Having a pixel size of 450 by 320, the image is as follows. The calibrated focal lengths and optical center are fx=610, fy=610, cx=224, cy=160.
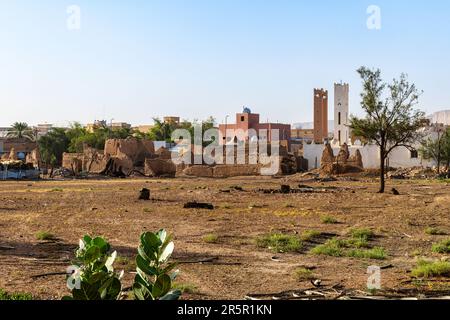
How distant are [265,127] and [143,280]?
88.7m

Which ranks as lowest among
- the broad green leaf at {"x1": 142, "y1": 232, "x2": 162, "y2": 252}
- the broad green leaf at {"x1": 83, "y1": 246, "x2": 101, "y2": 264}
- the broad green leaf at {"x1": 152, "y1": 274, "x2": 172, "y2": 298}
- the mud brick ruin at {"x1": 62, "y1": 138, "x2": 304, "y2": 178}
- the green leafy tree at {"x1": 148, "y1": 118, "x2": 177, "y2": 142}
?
the mud brick ruin at {"x1": 62, "y1": 138, "x2": 304, "y2": 178}

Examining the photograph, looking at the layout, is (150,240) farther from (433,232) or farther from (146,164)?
(146,164)

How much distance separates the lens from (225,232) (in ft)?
49.1

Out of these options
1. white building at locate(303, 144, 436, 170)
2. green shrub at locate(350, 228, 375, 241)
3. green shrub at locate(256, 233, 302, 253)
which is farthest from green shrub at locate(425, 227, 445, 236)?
white building at locate(303, 144, 436, 170)

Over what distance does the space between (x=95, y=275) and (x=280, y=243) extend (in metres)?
9.04

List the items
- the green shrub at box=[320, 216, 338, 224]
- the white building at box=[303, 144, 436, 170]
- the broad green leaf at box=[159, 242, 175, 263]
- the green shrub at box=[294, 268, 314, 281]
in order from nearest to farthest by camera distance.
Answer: the broad green leaf at box=[159, 242, 175, 263] < the green shrub at box=[294, 268, 314, 281] < the green shrub at box=[320, 216, 338, 224] < the white building at box=[303, 144, 436, 170]

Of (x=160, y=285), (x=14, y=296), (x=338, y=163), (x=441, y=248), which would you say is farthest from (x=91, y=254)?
(x=338, y=163)

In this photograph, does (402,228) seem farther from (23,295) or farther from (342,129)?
(342,129)

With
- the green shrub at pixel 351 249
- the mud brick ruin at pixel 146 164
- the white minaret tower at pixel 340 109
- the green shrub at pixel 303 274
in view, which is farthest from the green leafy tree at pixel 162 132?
the green shrub at pixel 303 274

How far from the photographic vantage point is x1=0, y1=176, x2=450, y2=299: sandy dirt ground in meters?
8.97

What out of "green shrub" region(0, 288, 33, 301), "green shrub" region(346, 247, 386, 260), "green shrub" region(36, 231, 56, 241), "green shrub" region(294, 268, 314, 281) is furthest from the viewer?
"green shrub" region(36, 231, 56, 241)

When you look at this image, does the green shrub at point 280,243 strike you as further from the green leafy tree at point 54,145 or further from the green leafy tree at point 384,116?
the green leafy tree at point 54,145

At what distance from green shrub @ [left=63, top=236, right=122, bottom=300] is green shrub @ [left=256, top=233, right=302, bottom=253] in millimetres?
7986

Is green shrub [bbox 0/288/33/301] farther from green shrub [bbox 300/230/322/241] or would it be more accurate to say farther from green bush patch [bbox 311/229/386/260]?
green shrub [bbox 300/230/322/241]
